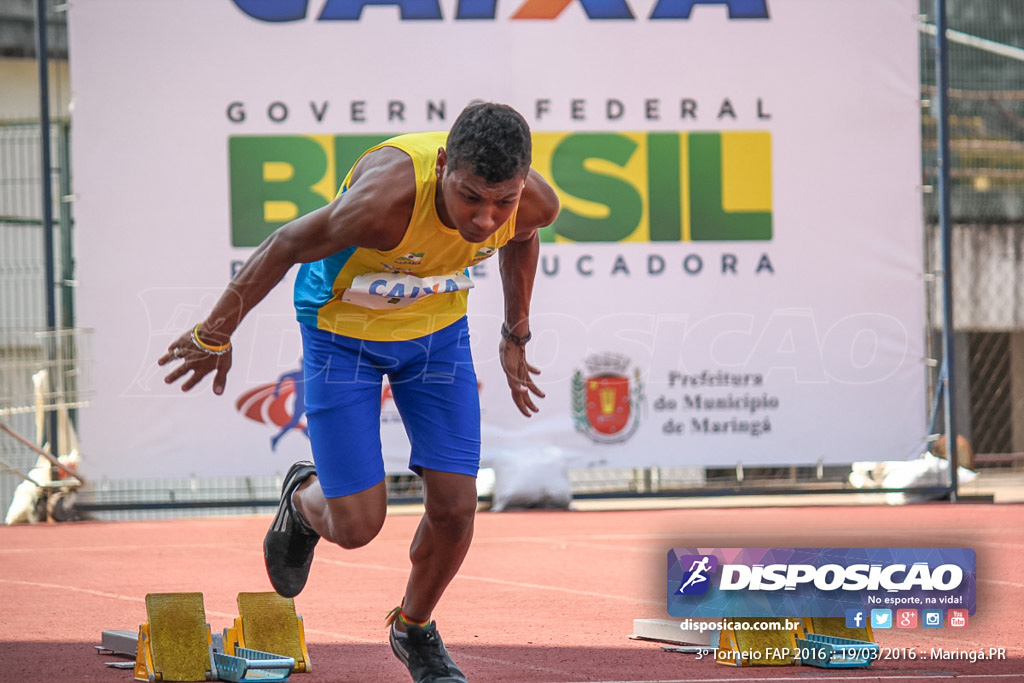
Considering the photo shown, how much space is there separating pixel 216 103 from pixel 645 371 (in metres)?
4.40

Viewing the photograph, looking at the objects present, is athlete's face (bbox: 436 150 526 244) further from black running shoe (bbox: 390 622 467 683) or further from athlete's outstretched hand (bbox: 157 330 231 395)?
black running shoe (bbox: 390 622 467 683)

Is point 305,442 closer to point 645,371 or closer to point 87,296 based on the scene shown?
point 87,296

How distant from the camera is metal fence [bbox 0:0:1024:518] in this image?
36.4 feet

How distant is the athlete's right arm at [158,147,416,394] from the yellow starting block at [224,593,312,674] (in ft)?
4.27

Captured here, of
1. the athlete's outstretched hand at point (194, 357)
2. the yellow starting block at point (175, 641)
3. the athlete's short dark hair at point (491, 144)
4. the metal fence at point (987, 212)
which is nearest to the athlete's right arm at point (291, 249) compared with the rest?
the athlete's outstretched hand at point (194, 357)

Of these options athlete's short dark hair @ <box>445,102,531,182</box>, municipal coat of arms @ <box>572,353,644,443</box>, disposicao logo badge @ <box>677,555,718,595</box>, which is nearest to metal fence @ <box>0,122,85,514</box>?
municipal coat of arms @ <box>572,353,644,443</box>

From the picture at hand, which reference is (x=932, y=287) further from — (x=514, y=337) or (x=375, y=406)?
(x=375, y=406)

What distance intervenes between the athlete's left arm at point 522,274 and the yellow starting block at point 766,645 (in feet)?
3.93

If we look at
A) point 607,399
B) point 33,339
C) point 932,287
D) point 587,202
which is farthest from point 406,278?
point 932,287

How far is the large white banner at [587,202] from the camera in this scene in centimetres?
1078

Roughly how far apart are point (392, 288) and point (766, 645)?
2020 millimetres

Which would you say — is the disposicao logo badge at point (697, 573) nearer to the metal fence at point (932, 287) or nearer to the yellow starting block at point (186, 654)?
the yellow starting block at point (186, 654)

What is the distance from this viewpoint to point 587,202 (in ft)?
36.4

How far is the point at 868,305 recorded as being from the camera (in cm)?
1110
